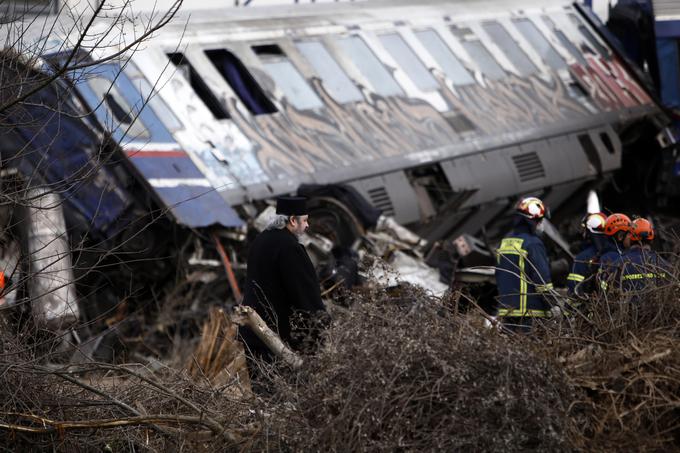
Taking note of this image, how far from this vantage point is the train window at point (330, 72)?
15.4 meters

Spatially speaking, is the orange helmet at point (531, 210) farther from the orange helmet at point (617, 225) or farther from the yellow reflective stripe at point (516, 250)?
the orange helmet at point (617, 225)

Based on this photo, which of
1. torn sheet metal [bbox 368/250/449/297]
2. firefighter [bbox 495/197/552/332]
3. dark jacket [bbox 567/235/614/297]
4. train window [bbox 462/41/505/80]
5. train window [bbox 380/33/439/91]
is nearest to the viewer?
dark jacket [bbox 567/235/614/297]

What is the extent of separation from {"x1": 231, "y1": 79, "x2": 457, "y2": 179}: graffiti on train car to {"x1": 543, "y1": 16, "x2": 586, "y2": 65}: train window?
352 cm

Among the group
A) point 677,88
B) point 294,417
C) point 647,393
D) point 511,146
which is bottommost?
point 677,88

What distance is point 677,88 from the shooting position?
18750 mm

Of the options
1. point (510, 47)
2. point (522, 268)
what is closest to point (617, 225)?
point (522, 268)

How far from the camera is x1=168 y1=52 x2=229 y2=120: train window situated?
14.1m

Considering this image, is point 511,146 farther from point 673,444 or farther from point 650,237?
point 673,444

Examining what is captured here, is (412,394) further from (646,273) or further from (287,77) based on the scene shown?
(287,77)

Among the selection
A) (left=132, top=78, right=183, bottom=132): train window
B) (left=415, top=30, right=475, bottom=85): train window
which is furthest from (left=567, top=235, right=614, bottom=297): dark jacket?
(left=415, top=30, right=475, bottom=85): train window

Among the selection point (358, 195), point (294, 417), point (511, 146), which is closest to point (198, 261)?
point (358, 195)

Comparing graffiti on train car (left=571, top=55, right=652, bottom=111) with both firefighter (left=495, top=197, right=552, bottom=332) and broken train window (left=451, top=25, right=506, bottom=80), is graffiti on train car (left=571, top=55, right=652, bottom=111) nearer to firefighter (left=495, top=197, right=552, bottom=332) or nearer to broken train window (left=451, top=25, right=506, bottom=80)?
broken train window (left=451, top=25, right=506, bottom=80)

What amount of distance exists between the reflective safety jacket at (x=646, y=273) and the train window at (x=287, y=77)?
7.28m

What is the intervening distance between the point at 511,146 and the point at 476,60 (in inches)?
59.7
